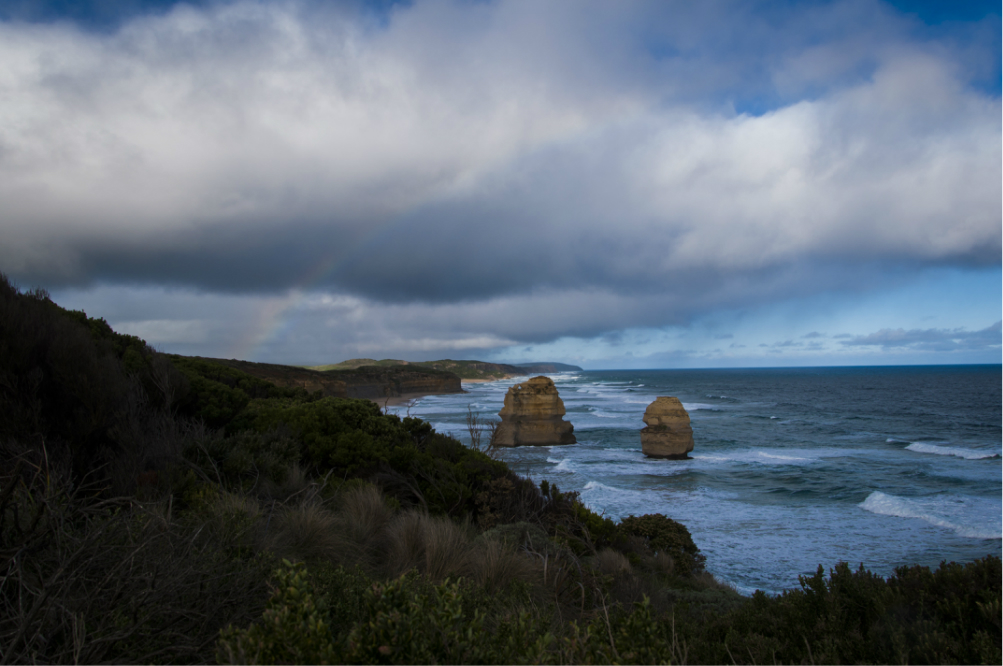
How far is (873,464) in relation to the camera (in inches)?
1118

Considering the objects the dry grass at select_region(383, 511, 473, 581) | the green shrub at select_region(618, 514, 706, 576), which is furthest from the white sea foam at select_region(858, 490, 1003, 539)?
the dry grass at select_region(383, 511, 473, 581)

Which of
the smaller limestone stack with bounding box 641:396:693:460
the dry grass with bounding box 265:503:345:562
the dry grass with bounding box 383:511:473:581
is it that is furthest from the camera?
the smaller limestone stack with bounding box 641:396:693:460

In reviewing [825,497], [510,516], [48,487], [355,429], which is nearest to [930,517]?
[825,497]

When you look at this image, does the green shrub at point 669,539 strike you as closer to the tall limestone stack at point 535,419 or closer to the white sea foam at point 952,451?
the tall limestone stack at point 535,419

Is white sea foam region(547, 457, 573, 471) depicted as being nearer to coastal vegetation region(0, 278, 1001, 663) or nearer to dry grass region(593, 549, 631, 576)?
coastal vegetation region(0, 278, 1001, 663)

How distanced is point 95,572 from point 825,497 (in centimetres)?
2427

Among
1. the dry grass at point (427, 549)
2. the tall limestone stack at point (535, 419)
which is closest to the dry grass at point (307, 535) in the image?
the dry grass at point (427, 549)

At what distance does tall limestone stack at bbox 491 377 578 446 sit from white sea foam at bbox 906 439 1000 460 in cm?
2236

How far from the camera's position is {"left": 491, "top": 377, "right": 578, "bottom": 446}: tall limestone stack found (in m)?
33.1

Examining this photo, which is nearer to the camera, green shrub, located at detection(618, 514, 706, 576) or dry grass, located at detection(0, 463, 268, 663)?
dry grass, located at detection(0, 463, 268, 663)

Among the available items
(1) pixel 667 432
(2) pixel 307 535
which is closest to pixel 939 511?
(1) pixel 667 432

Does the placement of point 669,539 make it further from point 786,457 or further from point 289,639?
point 786,457

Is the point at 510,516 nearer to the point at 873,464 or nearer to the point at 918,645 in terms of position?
the point at 918,645

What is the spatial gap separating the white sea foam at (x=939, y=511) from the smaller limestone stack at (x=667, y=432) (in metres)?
9.29
